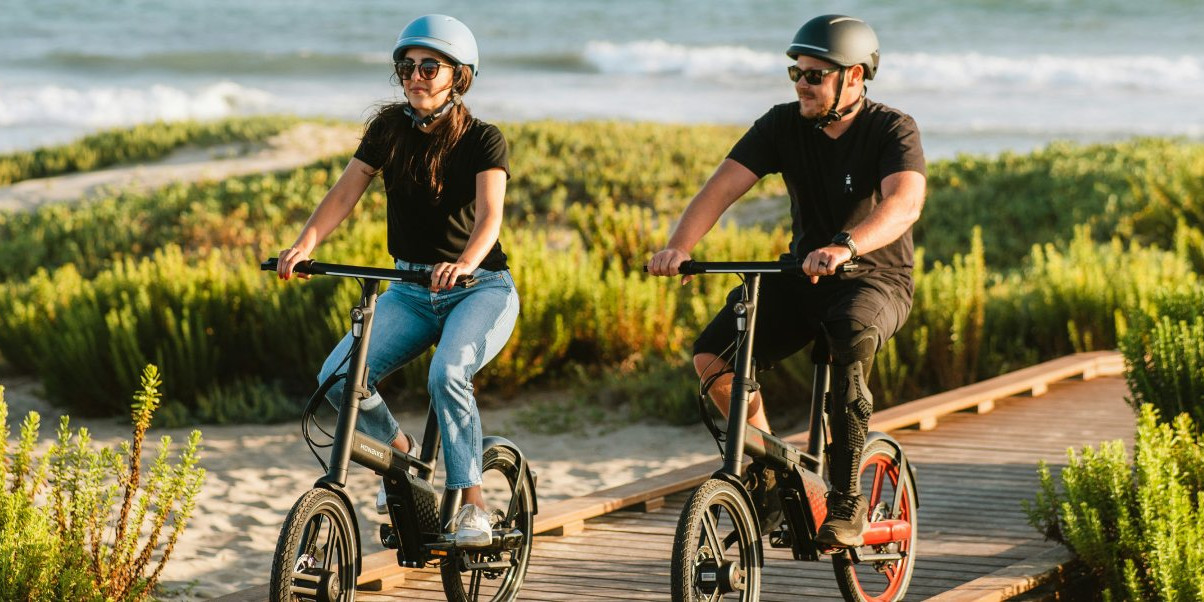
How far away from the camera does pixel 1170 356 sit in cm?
646

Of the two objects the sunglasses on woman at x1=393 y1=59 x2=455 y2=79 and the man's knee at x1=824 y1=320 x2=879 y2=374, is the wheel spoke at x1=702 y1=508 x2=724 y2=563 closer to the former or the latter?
the man's knee at x1=824 y1=320 x2=879 y2=374

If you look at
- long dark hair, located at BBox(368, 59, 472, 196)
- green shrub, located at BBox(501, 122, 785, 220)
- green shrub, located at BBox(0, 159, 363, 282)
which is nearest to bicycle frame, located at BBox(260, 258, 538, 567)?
long dark hair, located at BBox(368, 59, 472, 196)

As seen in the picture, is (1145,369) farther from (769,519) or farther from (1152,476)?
(769,519)

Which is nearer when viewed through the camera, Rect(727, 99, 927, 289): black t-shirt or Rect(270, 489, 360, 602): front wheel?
Rect(270, 489, 360, 602): front wheel

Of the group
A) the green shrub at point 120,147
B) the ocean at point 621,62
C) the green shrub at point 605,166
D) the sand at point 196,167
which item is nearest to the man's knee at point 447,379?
the green shrub at point 605,166

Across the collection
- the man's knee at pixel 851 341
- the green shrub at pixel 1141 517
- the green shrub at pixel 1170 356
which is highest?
the man's knee at pixel 851 341

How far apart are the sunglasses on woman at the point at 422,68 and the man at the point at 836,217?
911mm

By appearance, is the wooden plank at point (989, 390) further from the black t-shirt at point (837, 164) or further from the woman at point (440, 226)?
the woman at point (440, 226)

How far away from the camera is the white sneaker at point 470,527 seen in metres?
4.48

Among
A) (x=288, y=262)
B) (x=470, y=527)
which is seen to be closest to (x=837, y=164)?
(x=470, y=527)

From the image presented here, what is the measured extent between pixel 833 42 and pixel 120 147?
22.9m

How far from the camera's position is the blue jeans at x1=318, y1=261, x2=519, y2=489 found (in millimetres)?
4387

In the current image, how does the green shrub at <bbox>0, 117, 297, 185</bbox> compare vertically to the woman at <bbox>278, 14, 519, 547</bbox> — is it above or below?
above

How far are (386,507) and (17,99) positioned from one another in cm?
3847
